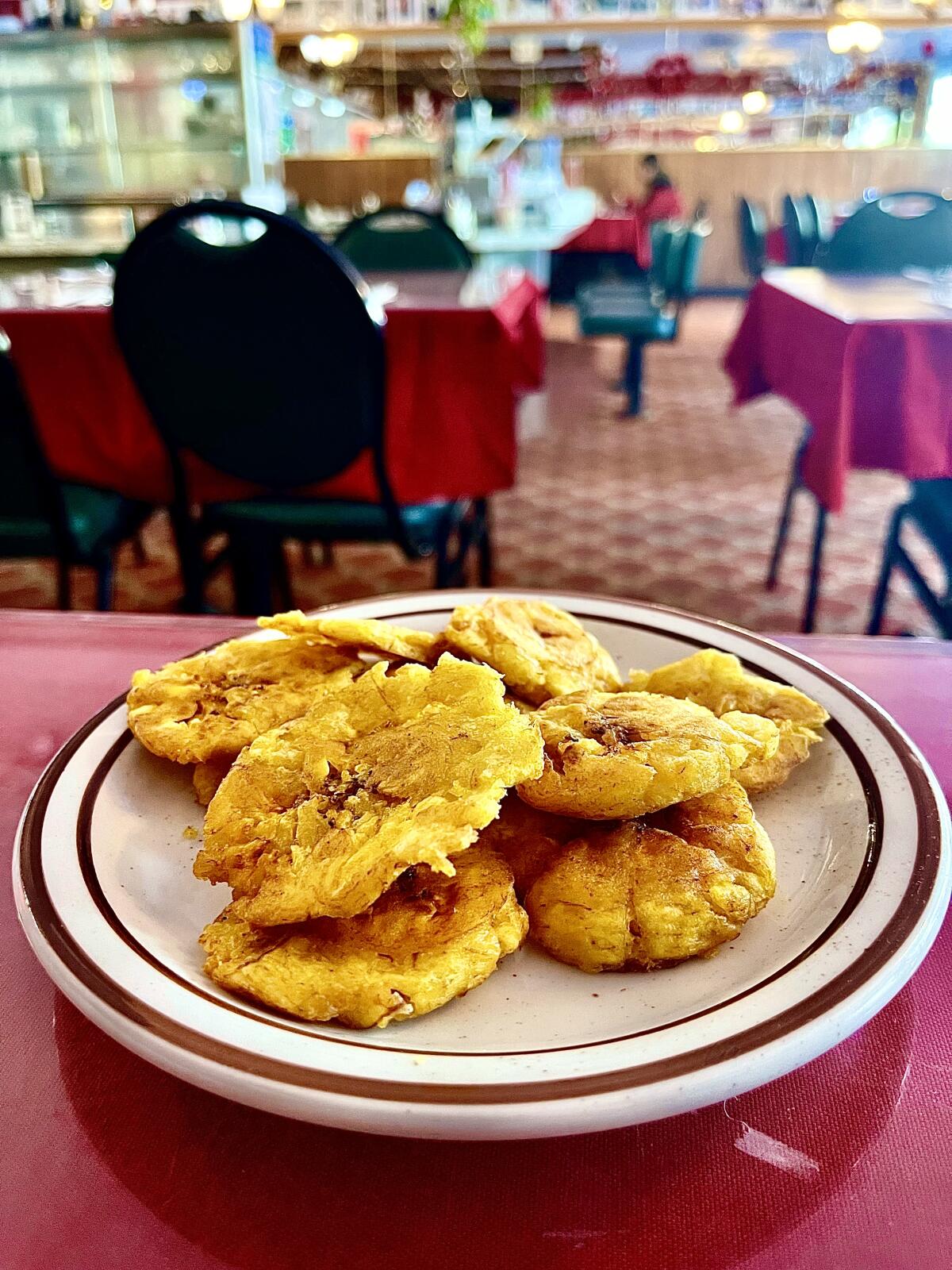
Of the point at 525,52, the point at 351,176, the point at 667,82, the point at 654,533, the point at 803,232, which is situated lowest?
the point at 654,533

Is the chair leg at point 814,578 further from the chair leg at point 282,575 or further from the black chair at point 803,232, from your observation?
the black chair at point 803,232

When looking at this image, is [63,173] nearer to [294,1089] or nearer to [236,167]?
[236,167]

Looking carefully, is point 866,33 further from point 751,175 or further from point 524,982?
point 524,982

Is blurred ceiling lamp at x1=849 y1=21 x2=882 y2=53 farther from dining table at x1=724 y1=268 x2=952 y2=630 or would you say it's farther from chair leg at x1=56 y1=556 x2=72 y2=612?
chair leg at x1=56 y1=556 x2=72 y2=612


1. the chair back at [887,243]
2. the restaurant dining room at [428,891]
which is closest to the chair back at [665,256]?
the chair back at [887,243]

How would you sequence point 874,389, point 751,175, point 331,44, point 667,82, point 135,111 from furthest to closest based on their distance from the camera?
1. point 667,82
2. point 751,175
3. point 331,44
4. point 135,111
5. point 874,389

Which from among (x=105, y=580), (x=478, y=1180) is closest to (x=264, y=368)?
(x=105, y=580)

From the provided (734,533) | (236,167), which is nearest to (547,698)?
(734,533)
